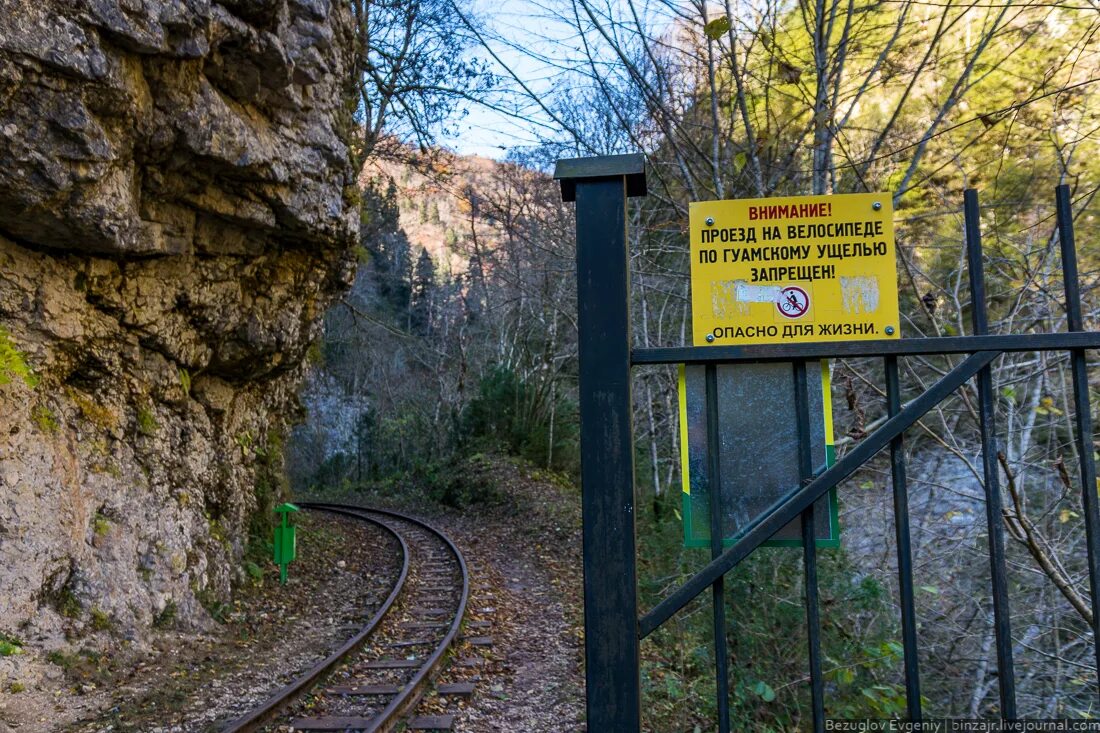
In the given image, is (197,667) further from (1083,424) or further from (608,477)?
(1083,424)

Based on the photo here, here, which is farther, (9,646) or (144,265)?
(144,265)

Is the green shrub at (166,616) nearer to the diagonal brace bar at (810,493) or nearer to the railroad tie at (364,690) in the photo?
the railroad tie at (364,690)

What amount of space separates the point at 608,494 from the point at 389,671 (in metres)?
6.09

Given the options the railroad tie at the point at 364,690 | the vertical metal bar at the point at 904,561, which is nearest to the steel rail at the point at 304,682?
the railroad tie at the point at 364,690

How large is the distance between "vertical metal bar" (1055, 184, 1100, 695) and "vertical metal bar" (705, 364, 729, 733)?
3.43ft

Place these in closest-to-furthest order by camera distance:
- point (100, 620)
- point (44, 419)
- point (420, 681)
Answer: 1. point (420, 681)
2. point (100, 620)
3. point (44, 419)

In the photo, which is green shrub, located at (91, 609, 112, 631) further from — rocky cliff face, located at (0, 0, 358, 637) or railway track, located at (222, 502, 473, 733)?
railway track, located at (222, 502, 473, 733)

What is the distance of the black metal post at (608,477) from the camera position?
217 cm

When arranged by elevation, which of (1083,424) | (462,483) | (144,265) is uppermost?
(144,265)

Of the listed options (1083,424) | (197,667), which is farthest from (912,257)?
(197,667)

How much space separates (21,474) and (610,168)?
7206mm

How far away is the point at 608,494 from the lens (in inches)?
87.2

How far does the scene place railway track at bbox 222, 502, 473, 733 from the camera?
591 centimetres

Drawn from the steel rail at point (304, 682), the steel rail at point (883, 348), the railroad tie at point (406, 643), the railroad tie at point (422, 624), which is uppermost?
the steel rail at point (883, 348)
